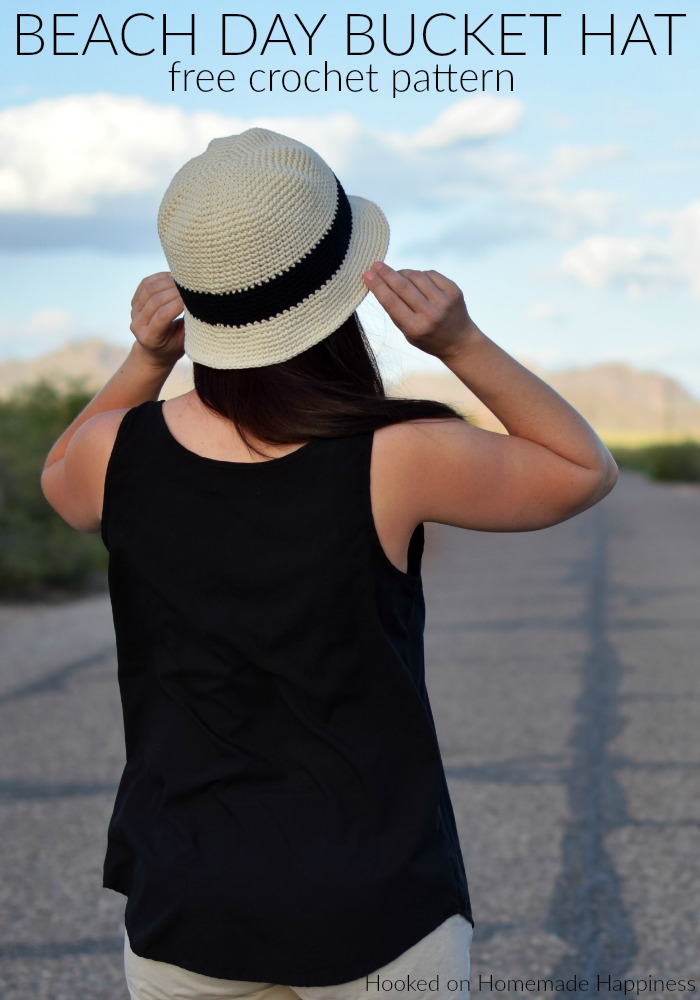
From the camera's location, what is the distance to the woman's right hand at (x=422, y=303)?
1.52 m

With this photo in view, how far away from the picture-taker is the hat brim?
155 centimetres

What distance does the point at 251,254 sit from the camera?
1.52m

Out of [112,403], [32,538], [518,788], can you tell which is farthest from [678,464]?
[112,403]

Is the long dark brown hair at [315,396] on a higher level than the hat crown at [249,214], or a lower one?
lower

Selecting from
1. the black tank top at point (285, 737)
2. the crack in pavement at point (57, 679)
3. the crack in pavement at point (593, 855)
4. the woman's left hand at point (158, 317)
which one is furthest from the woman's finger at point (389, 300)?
the crack in pavement at point (57, 679)

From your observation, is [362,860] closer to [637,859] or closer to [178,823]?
[178,823]

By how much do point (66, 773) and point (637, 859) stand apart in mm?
2950

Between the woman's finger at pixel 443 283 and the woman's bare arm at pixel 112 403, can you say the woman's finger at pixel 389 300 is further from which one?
the woman's bare arm at pixel 112 403

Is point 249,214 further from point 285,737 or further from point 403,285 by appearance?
point 285,737

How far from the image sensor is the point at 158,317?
1781 millimetres

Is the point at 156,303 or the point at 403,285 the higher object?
the point at 403,285

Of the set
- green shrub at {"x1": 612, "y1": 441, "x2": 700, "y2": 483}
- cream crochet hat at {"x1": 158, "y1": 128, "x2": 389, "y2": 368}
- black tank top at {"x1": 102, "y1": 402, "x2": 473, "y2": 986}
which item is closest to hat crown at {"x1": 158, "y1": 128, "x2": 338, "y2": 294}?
cream crochet hat at {"x1": 158, "y1": 128, "x2": 389, "y2": 368}

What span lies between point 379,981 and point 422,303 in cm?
87

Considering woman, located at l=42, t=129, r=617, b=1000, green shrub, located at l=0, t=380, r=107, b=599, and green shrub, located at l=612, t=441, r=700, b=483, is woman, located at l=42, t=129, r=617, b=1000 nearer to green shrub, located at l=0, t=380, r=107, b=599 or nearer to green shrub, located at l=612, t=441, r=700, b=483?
green shrub, located at l=0, t=380, r=107, b=599
